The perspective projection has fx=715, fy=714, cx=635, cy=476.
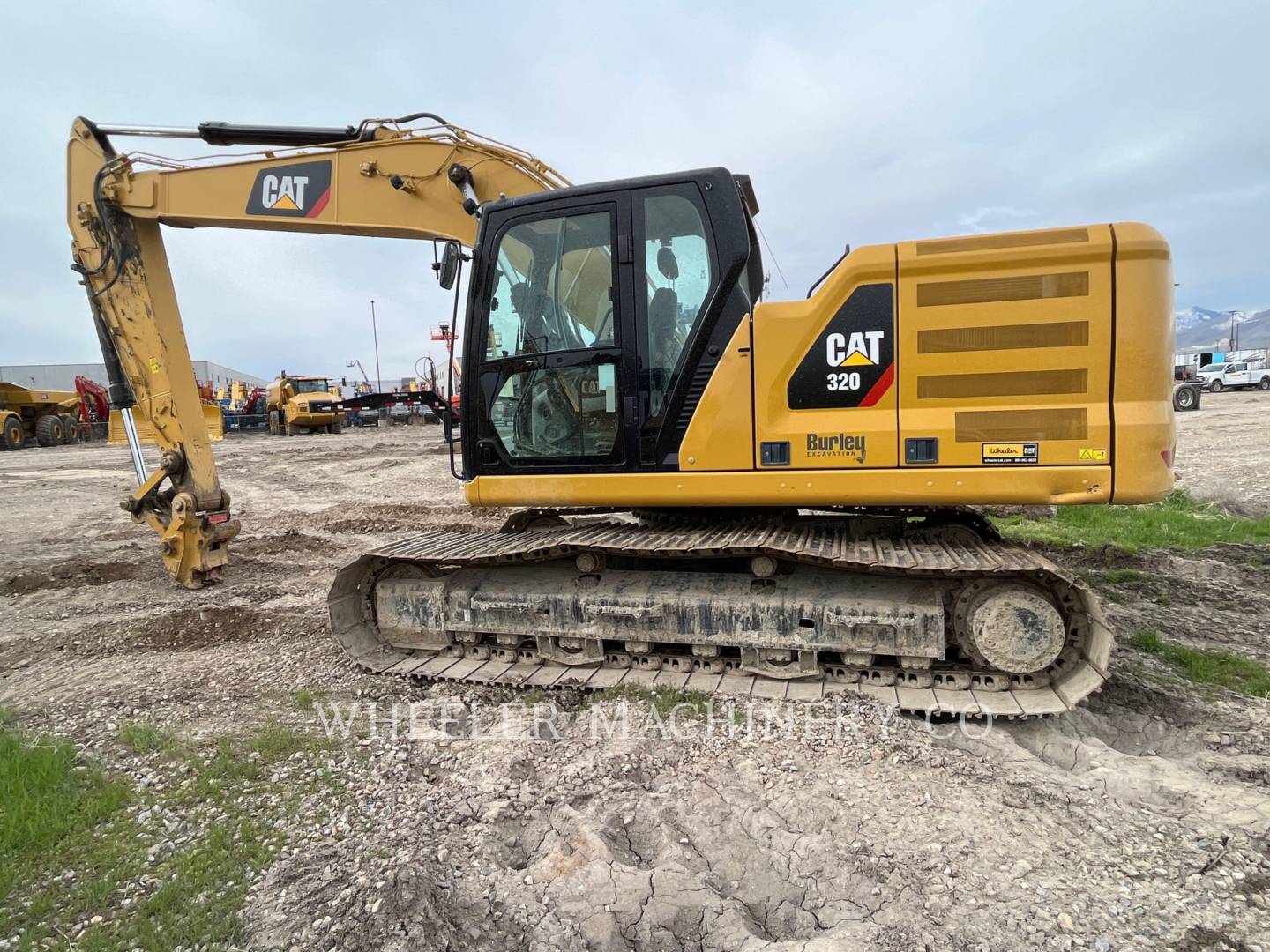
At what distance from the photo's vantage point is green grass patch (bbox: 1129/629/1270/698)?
3791mm

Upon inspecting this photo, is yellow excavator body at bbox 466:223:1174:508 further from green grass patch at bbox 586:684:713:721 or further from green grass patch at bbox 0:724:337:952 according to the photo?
green grass patch at bbox 0:724:337:952

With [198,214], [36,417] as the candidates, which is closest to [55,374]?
[36,417]

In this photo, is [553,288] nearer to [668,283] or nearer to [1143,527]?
[668,283]

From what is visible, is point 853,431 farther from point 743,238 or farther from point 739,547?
point 743,238

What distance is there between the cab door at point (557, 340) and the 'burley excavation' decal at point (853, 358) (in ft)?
3.09

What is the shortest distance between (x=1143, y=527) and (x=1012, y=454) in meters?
5.34

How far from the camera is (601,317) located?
398cm

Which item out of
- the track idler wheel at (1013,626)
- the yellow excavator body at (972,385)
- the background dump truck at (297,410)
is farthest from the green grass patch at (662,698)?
the background dump truck at (297,410)

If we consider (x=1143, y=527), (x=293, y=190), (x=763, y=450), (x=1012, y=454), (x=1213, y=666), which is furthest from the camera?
(x=1143, y=527)

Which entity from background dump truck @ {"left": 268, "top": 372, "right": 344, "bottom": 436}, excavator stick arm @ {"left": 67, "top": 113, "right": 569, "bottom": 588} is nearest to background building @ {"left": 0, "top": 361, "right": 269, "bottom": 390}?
background dump truck @ {"left": 268, "top": 372, "right": 344, "bottom": 436}

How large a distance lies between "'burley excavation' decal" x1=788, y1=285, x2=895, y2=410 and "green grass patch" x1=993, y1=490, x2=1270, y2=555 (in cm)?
373

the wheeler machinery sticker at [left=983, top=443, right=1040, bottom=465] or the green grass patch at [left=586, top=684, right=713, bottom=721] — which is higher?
the wheeler machinery sticker at [left=983, top=443, right=1040, bottom=465]

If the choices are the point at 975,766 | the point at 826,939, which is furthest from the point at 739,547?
the point at 826,939

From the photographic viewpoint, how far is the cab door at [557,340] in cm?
392
